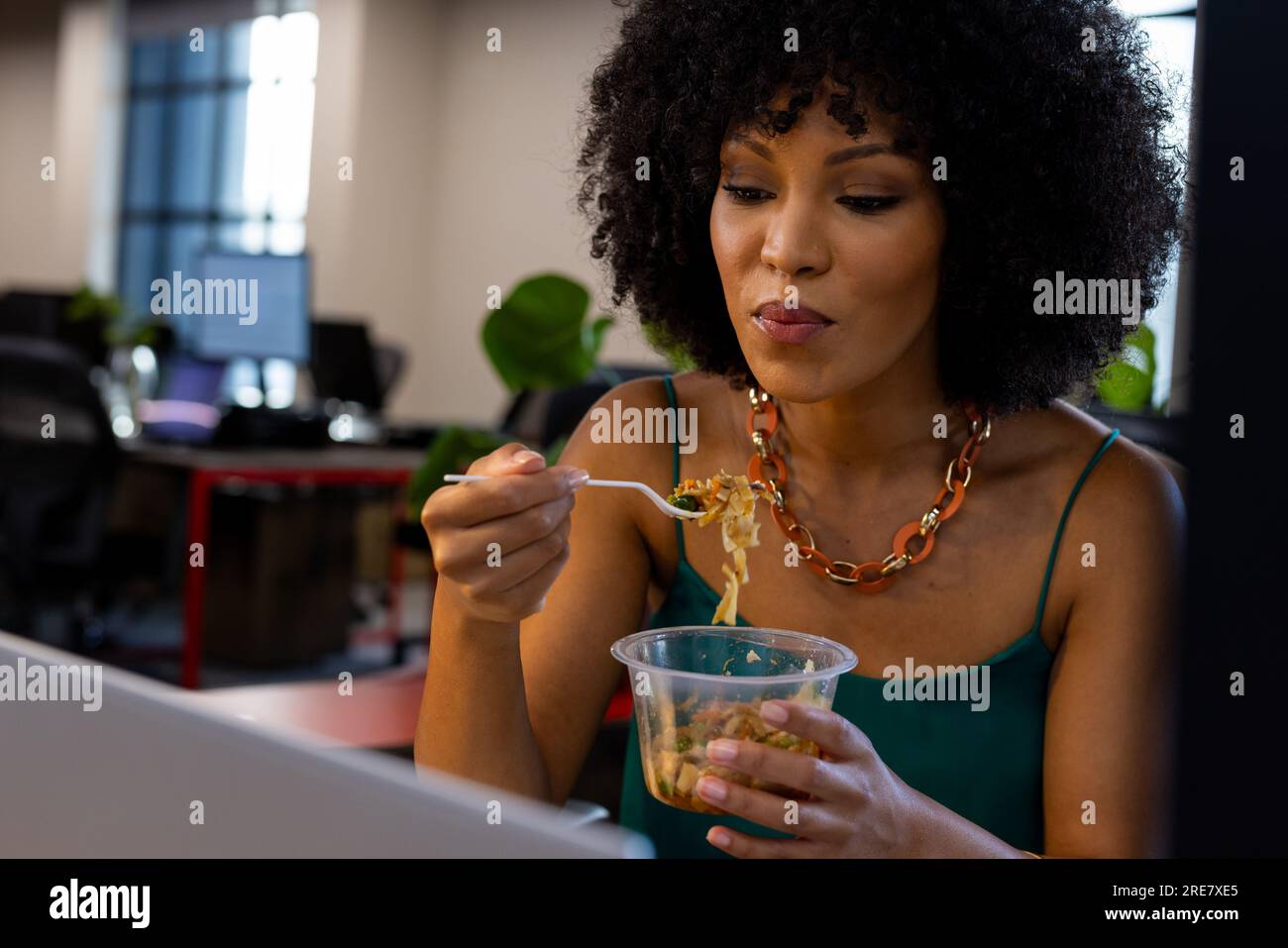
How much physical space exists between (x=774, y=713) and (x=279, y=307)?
382cm

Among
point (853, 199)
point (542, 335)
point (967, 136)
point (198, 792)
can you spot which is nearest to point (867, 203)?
point (853, 199)

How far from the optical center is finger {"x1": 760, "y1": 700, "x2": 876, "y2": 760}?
0.67 meters

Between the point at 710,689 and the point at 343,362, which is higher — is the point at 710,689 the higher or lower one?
the lower one

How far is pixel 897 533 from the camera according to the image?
109 cm

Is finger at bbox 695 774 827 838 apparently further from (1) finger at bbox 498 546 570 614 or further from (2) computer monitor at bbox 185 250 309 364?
(2) computer monitor at bbox 185 250 309 364

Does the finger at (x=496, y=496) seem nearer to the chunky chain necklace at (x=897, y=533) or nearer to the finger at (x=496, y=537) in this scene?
the finger at (x=496, y=537)

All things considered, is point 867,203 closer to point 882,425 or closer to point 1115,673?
point 882,425

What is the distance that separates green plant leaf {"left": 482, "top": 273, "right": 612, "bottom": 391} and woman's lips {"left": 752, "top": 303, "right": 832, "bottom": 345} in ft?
3.60

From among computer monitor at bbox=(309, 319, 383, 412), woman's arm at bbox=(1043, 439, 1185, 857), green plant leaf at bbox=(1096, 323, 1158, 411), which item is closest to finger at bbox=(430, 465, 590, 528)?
woman's arm at bbox=(1043, 439, 1185, 857)
